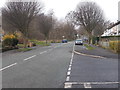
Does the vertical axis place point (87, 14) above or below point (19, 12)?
below

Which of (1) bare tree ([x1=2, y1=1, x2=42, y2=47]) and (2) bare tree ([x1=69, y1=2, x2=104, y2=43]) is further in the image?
(2) bare tree ([x1=69, y1=2, x2=104, y2=43])

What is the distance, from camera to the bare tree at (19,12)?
2542 centimetres

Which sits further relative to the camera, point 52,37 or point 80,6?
point 52,37

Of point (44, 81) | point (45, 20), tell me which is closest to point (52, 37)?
point (45, 20)

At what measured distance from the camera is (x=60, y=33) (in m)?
86.9

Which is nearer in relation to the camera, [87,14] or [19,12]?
[19,12]

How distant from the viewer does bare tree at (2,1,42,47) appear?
83.4 ft

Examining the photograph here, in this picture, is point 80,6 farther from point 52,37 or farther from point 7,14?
point 52,37

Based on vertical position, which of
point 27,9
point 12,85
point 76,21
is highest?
point 27,9

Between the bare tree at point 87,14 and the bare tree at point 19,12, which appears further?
the bare tree at point 87,14

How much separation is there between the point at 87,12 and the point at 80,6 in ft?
5.85

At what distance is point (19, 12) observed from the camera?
25562mm

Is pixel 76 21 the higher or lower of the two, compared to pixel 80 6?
lower

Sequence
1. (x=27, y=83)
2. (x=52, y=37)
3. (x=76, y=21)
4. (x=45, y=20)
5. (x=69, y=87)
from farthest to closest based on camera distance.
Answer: (x=52, y=37)
(x=45, y=20)
(x=76, y=21)
(x=27, y=83)
(x=69, y=87)
